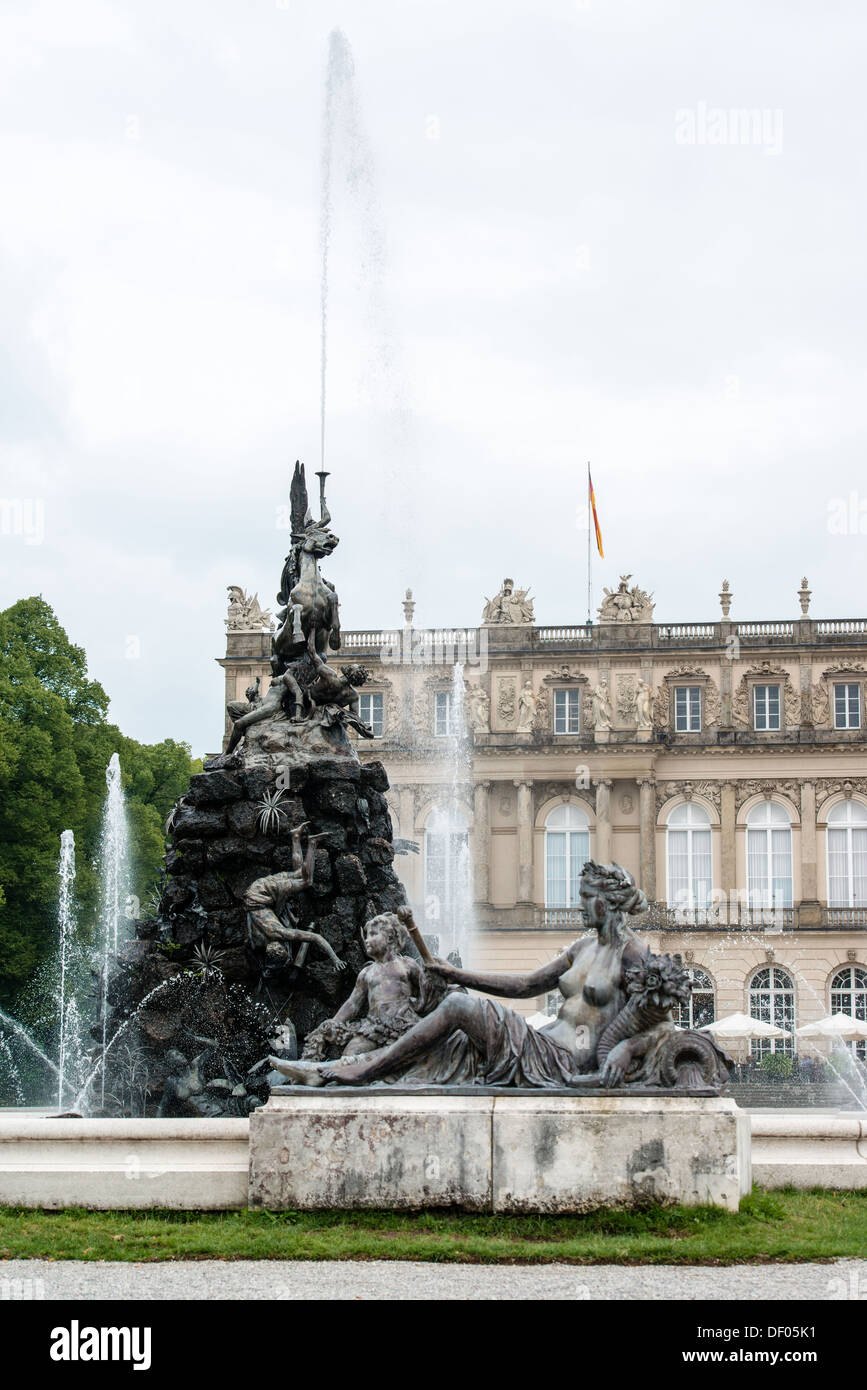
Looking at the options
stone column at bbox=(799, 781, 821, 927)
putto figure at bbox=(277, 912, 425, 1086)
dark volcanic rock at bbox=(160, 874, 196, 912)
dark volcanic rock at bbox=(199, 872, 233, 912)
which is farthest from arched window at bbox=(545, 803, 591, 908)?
putto figure at bbox=(277, 912, 425, 1086)

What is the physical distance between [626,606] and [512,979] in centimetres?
5520

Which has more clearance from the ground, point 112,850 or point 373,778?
point 112,850

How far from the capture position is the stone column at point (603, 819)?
6288 centimetres

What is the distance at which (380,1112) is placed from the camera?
910 centimetres

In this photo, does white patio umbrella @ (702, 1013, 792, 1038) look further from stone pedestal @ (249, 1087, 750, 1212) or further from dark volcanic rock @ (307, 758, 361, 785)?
stone pedestal @ (249, 1087, 750, 1212)

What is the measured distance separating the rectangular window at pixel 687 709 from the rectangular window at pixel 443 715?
331 inches

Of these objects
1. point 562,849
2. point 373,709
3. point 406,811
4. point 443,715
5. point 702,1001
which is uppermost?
point 373,709

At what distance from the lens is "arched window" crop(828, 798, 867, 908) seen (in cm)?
6209

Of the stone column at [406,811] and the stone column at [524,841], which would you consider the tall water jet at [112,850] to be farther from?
the stone column at [524,841]

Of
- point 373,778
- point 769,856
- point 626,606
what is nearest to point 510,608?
point 626,606

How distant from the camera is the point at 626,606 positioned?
212ft

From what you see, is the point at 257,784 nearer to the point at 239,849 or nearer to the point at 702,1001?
the point at 239,849

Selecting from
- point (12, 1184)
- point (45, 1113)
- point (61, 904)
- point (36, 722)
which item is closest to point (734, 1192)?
point (12, 1184)

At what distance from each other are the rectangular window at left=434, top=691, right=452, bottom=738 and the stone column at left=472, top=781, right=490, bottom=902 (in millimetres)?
2378
